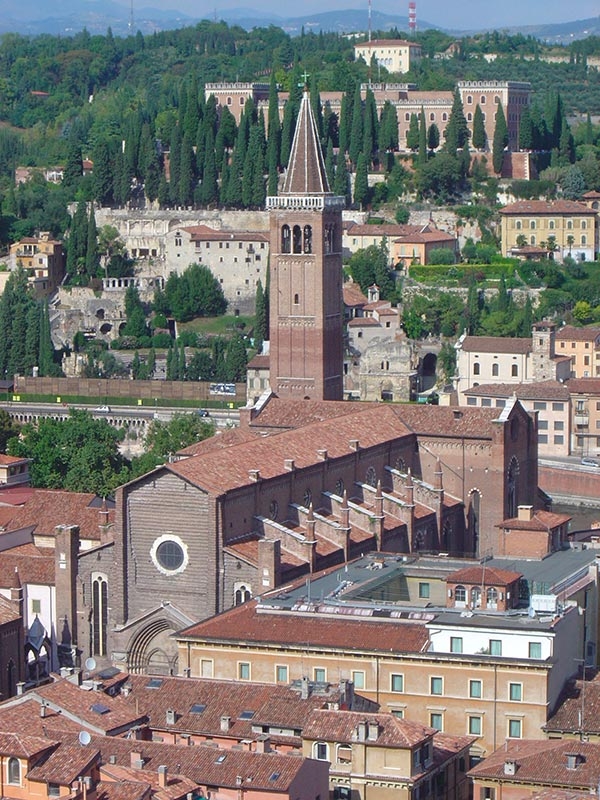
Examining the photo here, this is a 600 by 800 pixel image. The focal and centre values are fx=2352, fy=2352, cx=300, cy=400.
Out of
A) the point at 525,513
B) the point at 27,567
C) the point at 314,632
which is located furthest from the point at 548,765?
the point at 27,567

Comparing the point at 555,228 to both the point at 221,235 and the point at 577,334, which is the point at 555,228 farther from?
the point at 221,235

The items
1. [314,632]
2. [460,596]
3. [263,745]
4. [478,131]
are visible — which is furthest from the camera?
[478,131]

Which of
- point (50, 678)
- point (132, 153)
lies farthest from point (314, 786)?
point (132, 153)

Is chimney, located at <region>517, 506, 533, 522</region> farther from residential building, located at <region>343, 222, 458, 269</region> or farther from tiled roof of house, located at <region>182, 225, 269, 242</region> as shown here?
tiled roof of house, located at <region>182, 225, 269, 242</region>

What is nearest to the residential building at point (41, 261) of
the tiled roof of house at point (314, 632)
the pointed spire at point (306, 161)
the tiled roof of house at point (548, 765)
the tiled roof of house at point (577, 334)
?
the tiled roof of house at point (577, 334)

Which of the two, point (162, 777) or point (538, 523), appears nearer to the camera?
point (162, 777)

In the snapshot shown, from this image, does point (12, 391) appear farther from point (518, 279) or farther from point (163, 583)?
point (163, 583)

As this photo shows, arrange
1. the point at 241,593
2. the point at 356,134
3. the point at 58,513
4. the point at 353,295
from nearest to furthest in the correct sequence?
the point at 241,593, the point at 58,513, the point at 353,295, the point at 356,134
